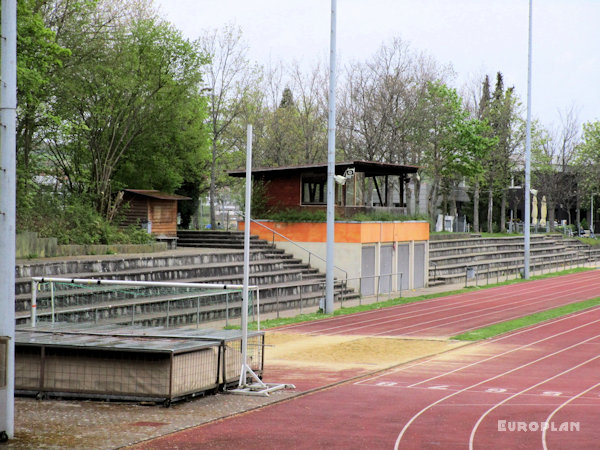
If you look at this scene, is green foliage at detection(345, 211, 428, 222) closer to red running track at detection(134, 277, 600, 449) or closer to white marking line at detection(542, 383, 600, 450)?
red running track at detection(134, 277, 600, 449)

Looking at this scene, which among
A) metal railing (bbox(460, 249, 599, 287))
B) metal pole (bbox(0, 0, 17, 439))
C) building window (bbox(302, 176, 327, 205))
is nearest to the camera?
metal pole (bbox(0, 0, 17, 439))

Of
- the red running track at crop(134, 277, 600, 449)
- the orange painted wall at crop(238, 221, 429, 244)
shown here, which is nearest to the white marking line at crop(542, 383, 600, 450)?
the red running track at crop(134, 277, 600, 449)

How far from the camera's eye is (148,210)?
120 ft

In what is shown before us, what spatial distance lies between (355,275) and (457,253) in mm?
15005

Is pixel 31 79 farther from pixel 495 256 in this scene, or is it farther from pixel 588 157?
pixel 588 157

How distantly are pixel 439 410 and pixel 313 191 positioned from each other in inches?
1019

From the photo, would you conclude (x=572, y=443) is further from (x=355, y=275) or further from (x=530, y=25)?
(x=530, y=25)

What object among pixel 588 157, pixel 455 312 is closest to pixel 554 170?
pixel 588 157

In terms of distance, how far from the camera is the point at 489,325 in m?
26.2

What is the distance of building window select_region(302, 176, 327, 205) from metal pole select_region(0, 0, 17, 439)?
1089 inches

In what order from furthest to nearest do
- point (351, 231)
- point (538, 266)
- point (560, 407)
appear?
point (538, 266) < point (351, 231) < point (560, 407)

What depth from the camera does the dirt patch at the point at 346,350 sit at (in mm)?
18516

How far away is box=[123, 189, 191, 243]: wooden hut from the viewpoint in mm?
36438

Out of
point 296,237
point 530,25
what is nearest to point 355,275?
point 296,237
